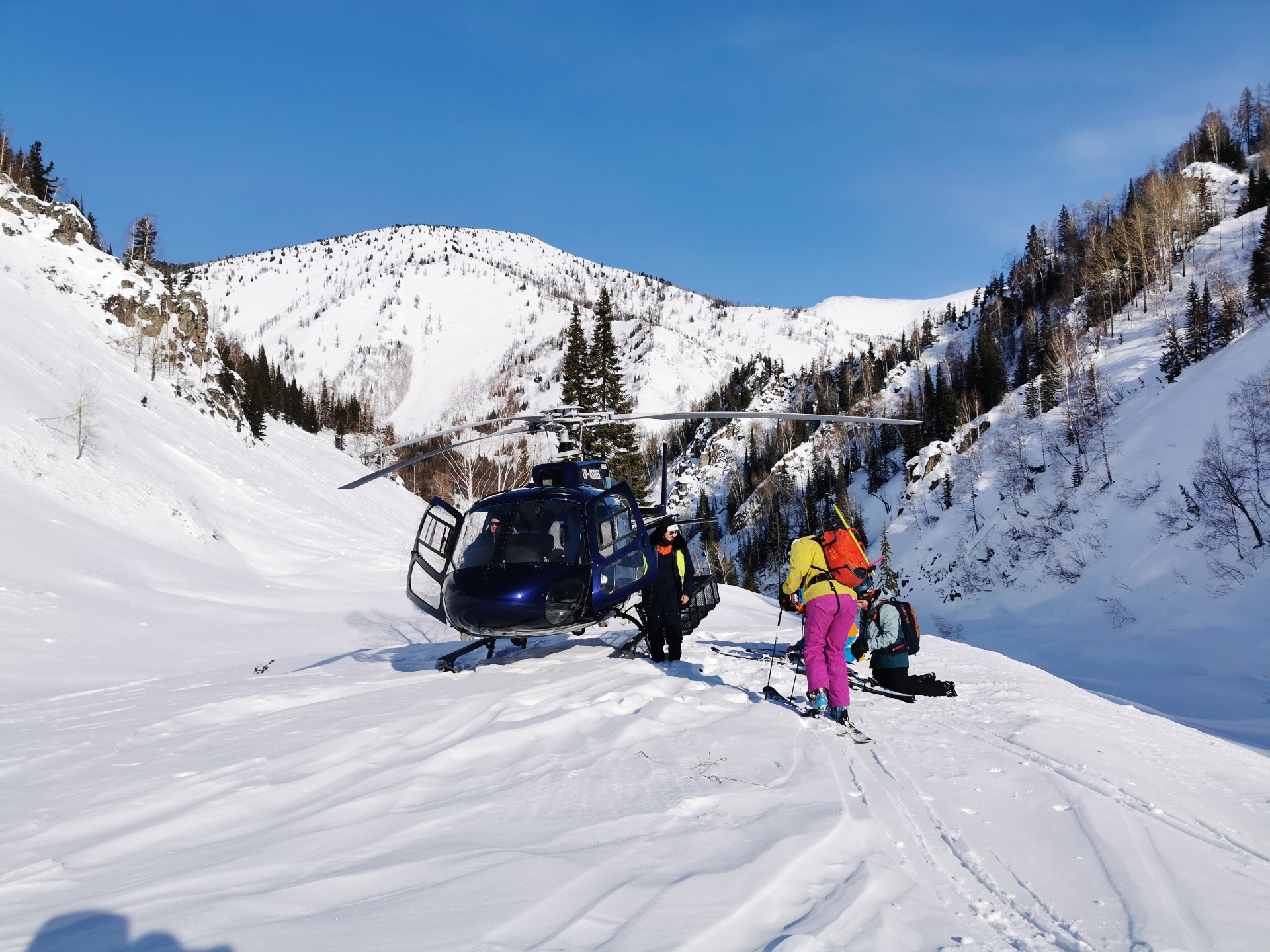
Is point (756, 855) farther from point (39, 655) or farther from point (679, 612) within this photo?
point (39, 655)

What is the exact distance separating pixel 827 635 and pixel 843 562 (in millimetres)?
701

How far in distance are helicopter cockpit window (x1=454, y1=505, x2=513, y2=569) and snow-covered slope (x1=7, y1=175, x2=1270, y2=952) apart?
4.47 feet

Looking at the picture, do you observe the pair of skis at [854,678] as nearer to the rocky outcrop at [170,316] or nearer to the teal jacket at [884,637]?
the teal jacket at [884,637]

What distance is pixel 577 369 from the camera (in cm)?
3023

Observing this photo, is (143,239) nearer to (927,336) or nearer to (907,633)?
(907,633)

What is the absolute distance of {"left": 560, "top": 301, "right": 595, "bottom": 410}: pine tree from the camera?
29859 millimetres

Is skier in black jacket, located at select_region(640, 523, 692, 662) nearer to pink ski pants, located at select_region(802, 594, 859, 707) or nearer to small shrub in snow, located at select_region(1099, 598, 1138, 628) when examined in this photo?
pink ski pants, located at select_region(802, 594, 859, 707)

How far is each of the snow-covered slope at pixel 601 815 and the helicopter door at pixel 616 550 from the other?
3.01 ft

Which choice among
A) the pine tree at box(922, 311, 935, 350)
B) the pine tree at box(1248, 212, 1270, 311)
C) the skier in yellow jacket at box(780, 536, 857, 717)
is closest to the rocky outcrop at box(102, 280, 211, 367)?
the skier in yellow jacket at box(780, 536, 857, 717)

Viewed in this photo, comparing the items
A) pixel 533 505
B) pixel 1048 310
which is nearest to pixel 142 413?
pixel 533 505

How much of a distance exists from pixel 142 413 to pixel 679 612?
37.1 m

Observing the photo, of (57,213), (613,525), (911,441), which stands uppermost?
(57,213)

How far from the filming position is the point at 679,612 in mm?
9117

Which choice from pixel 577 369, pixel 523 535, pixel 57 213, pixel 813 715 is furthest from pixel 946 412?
pixel 57 213
